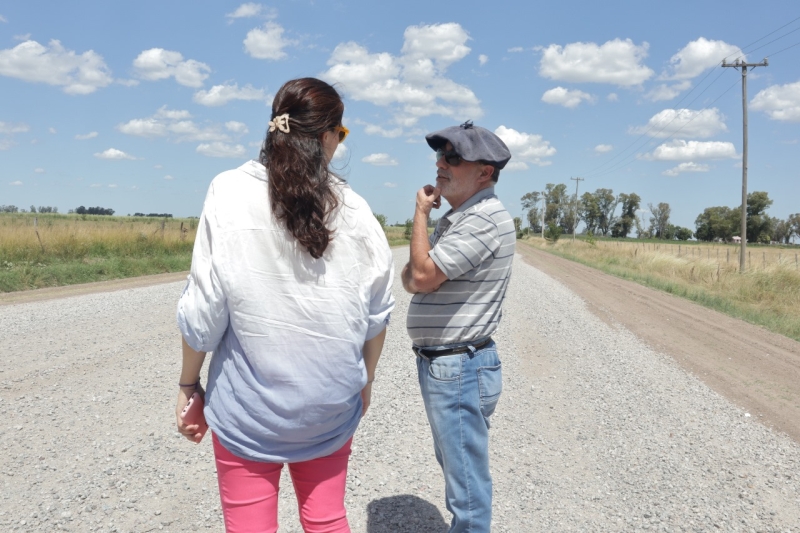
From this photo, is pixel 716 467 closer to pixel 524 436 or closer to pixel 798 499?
pixel 798 499

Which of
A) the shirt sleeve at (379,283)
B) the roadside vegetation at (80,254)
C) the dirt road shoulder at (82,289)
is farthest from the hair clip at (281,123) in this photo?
the roadside vegetation at (80,254)

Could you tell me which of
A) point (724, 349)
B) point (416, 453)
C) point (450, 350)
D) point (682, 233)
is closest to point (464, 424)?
point (450, 350)

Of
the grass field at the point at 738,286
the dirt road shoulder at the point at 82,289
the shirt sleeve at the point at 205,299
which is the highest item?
the shirt sleeve at the point at 205,299

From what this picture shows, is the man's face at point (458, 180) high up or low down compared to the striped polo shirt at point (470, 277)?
up

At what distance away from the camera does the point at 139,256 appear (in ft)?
66.6

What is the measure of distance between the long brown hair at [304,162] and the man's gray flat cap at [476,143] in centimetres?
61

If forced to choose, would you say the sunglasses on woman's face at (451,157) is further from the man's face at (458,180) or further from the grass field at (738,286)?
the grass field at (738,286)

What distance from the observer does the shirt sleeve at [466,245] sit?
2.26m

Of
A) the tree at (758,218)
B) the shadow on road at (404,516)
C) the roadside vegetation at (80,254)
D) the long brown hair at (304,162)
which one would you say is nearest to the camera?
the long brown hair at (304,162)

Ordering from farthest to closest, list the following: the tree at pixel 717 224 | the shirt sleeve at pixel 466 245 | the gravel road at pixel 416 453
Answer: the tree at pixel 717 224
the gravel road at pixel 416 453
the shirt sleeve at pixel 466 245

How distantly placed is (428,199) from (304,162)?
0.73 m

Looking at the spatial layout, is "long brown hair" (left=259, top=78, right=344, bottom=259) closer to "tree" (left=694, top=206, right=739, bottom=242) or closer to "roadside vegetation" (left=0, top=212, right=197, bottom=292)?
"roadside vegetation" (left=0, top=212, right=197, bottom=292)

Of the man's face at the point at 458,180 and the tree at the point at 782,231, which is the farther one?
the tree at the point at 782,231

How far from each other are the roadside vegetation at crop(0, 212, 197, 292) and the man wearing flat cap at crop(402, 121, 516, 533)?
1248 cm
